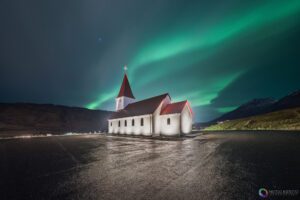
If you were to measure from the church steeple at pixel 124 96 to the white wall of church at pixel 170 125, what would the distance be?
57.4 feet

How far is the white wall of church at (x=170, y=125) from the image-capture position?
2447cm

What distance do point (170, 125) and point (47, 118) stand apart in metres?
84.4

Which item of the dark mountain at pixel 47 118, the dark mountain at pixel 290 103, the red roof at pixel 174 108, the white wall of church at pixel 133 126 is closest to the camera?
the red roof at pixel 174 108

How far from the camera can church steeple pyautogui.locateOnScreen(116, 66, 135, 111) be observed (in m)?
41.8

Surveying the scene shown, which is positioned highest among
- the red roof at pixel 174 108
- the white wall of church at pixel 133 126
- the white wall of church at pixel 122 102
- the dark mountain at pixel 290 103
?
the dark mountain at pixel 290 103

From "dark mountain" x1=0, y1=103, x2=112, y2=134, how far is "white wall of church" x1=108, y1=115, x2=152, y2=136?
3294 centimetres

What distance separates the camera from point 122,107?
41.8 m

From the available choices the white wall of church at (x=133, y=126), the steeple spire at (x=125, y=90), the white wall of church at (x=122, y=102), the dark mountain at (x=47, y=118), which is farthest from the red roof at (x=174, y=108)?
the dark mountain at (x=47, y=118)

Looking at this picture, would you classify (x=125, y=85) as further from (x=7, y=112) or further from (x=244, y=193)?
(x=7, y=112)

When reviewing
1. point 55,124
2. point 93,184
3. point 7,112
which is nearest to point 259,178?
point 93,184

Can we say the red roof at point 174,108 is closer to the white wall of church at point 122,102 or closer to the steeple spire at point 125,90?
the white wall of church at point 122,102

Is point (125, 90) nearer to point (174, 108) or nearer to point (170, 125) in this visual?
point (174, 108)

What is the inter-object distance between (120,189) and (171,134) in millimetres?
21869

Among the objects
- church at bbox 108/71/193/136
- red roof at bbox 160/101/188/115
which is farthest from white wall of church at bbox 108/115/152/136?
red roof at bbox 160/101/188/115
